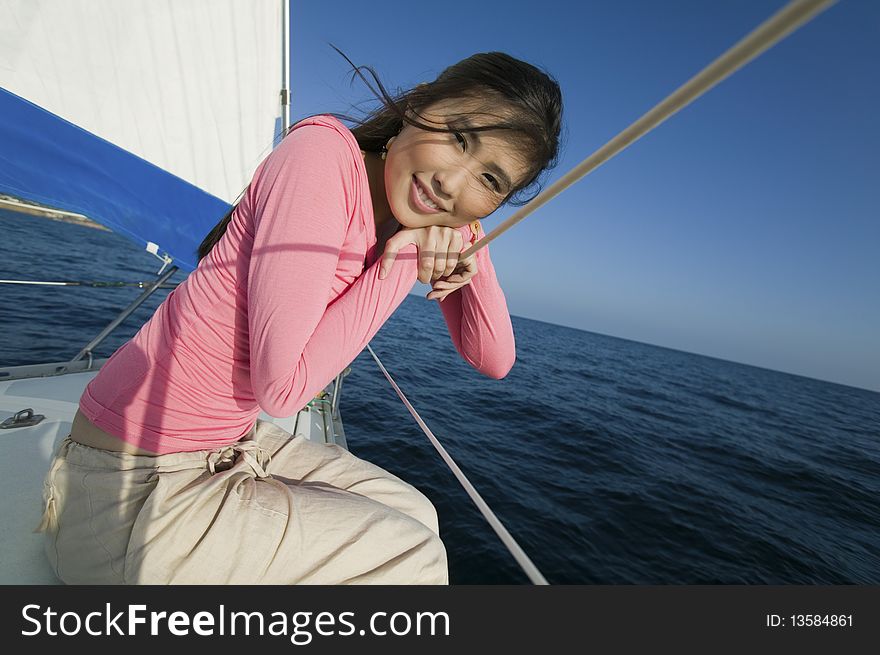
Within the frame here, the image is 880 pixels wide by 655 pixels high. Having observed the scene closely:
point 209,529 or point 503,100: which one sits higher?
point 503,100

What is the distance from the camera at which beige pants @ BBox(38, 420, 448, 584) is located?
818 millimetres

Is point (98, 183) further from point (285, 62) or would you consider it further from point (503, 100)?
point (503, 100)

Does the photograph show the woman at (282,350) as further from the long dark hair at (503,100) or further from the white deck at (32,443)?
the white deck at (32,443)

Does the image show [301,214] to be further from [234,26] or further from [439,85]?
[234,26]

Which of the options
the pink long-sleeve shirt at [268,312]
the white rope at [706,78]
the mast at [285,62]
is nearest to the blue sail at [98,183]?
the mast at [285,62]

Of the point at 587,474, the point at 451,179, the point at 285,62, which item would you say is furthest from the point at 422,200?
Result: the point at 587,474

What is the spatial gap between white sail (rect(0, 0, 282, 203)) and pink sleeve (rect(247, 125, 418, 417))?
6.50 feet

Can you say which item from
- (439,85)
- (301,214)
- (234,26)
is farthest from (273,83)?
(301,214)

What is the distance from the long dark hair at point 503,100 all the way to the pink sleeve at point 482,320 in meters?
0.31

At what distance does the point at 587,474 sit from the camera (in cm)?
615

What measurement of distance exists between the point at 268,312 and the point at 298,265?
0.35 ft

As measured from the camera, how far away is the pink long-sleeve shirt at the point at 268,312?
0.79 m

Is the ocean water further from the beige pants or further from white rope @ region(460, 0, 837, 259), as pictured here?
white rope @ region(460, 0, 837, 259)

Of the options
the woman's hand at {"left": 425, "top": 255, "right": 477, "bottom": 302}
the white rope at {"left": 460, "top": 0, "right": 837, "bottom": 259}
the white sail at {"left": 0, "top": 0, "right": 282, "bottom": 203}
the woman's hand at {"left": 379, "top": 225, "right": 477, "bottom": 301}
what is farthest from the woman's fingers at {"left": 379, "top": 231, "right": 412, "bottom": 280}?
the white sail at {"left": 0, "top": 0, "right": 282, "bottom": 203}
